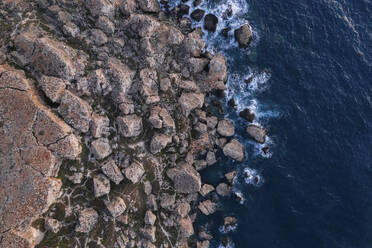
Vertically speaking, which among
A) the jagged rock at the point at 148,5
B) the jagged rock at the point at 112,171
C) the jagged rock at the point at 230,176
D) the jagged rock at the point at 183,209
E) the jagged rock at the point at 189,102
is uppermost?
the jagged rock at the point at 148,5

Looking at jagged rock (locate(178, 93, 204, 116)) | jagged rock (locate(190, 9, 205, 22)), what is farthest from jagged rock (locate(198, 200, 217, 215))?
jagged rock (locate(190, 9, 205, 22))

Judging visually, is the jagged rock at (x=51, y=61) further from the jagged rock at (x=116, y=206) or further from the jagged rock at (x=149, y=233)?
the jagged rock at (x=149, y=233)

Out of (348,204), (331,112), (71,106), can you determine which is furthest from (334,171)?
(71,106)

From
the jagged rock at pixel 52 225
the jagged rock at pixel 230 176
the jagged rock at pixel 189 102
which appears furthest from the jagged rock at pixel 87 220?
the jagged rock at pixel 230 176

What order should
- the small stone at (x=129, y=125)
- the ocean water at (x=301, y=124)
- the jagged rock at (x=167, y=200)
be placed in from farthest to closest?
1. the ocean water at (x=301, y=124)
2. the jagged rock at (x=167, y=200)
3. the small stone at (x=129, y=125)

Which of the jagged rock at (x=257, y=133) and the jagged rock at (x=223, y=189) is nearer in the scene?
the jagged rock at (x=223, y=189)

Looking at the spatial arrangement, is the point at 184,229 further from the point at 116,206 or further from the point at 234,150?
the point at 234,150

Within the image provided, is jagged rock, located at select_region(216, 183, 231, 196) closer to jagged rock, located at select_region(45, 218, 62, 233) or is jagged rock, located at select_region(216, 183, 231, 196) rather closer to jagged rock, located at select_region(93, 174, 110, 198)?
jagged rock, located at select_region(93, 174, 110, 198)

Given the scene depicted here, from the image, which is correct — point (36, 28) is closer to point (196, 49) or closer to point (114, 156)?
point (114, 156)
